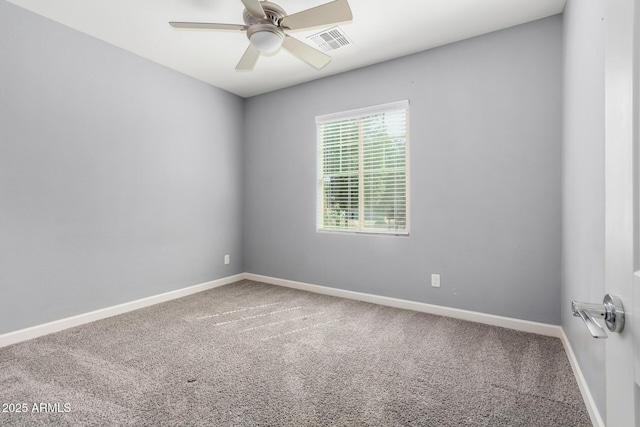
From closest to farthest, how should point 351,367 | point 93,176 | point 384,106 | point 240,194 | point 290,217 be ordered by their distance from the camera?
point 351,367 < point 93,176 < point 384,106 < point 290,217 < point 240,194

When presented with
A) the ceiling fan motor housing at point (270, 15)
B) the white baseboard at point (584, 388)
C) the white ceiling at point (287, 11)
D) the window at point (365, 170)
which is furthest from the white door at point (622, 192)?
the window at point (365, 170)

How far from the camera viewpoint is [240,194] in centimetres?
448

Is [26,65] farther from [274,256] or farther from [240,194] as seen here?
[274,256]

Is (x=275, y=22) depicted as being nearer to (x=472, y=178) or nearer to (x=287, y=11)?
(x=287, y=11)

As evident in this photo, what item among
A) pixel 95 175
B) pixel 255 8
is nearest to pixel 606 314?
pixel 255 8

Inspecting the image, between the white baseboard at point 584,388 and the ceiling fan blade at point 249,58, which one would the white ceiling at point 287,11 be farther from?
the white baseboard at point 584,388

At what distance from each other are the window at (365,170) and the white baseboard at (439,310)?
0.74m

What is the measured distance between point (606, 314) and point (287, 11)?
2772 mm

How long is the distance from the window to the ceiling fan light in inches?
59.1

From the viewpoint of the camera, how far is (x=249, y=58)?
2521 millimetres

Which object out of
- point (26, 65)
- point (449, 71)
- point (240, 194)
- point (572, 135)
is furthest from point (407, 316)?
point (26, 65)

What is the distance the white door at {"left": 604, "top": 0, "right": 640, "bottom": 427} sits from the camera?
54cm

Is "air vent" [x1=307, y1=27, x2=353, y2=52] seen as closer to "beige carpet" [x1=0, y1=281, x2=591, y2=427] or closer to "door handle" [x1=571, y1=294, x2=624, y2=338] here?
"beige carpet" [x1=0, y1=281, x2=591, y2=427]

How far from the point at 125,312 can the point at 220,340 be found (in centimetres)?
135
